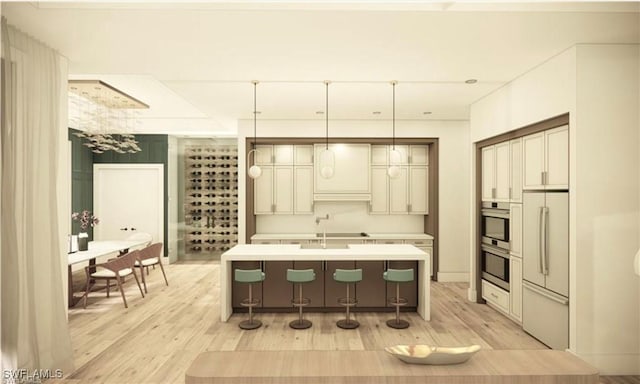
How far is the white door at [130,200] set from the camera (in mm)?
8359

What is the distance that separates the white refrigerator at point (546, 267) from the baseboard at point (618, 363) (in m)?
0.26

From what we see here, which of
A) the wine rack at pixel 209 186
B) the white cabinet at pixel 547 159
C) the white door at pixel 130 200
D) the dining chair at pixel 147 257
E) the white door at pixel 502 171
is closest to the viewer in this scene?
the white cabinet at pixel 547 159

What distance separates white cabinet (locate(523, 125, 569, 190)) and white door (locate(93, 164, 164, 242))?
7062 mm

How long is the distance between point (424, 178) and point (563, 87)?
145 inches

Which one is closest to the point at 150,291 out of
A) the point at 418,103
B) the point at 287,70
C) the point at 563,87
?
the point at 287,70

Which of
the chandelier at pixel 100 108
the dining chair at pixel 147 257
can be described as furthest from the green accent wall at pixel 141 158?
the dining chair at pixel 147 257

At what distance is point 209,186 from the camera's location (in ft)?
28.9

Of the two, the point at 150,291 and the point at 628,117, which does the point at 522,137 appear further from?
the point at 150,291

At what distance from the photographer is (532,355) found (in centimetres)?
193

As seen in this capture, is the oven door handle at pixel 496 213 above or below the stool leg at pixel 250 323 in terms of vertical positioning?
above

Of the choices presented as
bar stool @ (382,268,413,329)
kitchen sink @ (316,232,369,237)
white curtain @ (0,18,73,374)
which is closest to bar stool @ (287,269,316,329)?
bar stool @ (382,268,413,329)

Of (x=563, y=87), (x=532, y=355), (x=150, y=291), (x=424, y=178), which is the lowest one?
(x=150, y=291)

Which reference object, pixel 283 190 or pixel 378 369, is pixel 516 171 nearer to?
pixel 378 369

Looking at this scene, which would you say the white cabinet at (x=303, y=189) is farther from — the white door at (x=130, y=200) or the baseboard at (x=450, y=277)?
the white door at (x=130, y=200)
